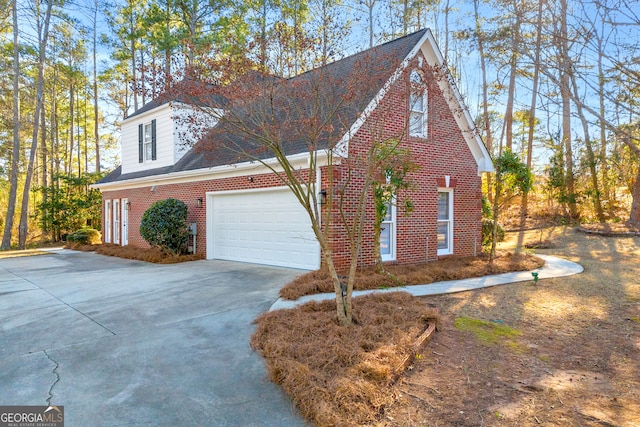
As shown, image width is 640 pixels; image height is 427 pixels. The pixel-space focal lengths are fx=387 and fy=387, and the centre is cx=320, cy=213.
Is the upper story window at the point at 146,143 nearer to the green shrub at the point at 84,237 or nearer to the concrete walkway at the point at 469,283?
the green shrub at the point at 84,237

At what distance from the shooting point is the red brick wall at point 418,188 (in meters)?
8.55

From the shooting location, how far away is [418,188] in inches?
395

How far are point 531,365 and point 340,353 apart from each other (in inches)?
79.5

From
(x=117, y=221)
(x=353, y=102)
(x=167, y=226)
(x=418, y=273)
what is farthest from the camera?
(x=117, y=221)

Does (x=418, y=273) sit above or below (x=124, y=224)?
below

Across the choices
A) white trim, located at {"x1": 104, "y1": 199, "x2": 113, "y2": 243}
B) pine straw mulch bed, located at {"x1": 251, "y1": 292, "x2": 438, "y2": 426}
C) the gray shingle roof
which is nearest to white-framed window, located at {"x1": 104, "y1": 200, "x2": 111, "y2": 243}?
white trim, located at {"x1": 104, "y1": 199, "x2": 113, "y2": 243}

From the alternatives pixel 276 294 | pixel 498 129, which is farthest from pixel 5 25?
pixel 498 129

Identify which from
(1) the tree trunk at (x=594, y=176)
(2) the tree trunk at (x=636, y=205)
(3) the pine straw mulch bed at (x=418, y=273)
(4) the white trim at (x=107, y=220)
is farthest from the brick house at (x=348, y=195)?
(1) the tree trunk at (x=594, y=176)

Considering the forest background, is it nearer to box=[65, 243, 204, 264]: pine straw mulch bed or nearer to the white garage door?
the white garage door

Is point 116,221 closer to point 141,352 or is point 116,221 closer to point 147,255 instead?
point 147,255

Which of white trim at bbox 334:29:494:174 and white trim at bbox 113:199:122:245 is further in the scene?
white trim at bbox 113:199:122:245

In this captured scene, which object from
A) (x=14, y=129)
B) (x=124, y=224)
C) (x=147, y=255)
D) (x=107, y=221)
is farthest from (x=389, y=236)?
(x=14, y=129)

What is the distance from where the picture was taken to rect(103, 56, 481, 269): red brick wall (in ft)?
28.0

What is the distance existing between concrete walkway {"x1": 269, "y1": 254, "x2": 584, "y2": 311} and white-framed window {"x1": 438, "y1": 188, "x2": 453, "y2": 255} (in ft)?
7.52
